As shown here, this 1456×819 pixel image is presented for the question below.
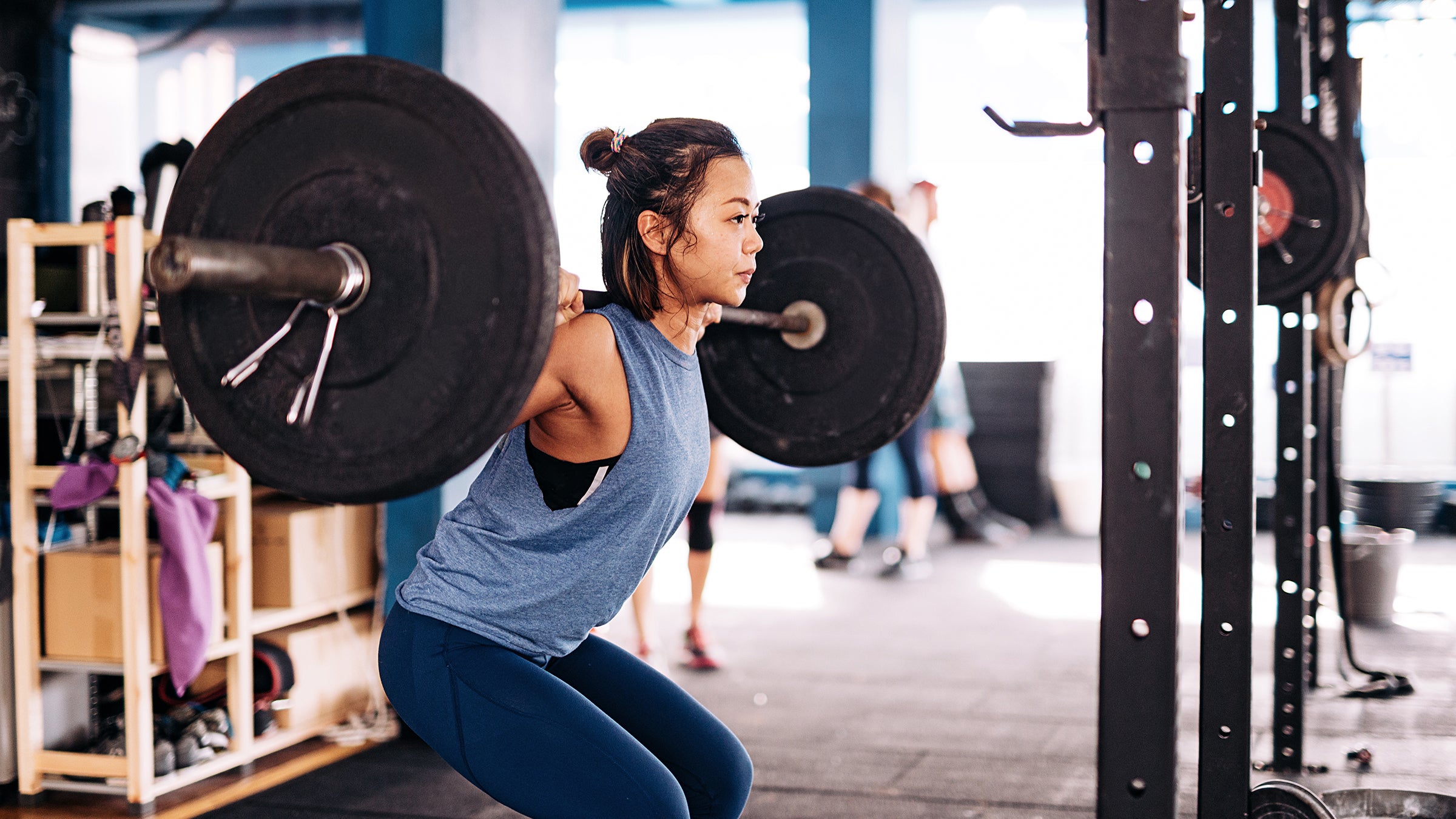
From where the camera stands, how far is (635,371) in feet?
4.40

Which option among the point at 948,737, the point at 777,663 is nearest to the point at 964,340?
the point at 777,663

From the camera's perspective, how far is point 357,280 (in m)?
1.08

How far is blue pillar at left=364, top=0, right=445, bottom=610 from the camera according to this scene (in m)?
2.94

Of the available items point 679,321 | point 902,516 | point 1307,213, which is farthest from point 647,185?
point 902,516

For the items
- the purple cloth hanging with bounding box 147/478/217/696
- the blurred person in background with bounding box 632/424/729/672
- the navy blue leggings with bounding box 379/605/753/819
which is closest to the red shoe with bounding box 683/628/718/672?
the blurred person in background with bounding box 632/424/729/672

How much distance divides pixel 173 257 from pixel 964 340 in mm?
6253

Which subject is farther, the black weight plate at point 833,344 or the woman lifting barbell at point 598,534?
the black weight plate at point 833,344

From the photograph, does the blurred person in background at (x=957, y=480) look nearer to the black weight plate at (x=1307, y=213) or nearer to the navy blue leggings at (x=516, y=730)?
the black weight plate at (x=1307, y=213)

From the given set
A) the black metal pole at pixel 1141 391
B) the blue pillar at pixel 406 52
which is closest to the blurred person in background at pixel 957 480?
the blue pillar at pixel 406 52

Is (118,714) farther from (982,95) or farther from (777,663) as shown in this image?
(982,95)

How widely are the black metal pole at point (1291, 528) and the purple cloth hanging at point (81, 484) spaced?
2.63 m

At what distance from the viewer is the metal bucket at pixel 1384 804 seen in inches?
94.0

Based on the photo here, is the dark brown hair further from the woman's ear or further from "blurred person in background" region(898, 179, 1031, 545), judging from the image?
"blurred person in background" region(898, 179, 1031, 545)

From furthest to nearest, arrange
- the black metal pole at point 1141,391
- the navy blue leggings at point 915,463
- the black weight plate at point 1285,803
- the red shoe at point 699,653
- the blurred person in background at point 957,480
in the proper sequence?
the blurred person in background at point 957,480 < the navy blue leggings at point 915,463 < the red shoe at point 699,653 < the black weight plate at point 1285,803 < the black metal pole at point 1141,391
